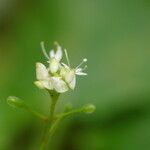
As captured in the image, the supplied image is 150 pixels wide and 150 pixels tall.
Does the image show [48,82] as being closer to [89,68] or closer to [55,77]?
[55,77]

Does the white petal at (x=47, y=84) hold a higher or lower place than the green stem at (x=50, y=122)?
higher

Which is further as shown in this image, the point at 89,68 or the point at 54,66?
the point at 89,68

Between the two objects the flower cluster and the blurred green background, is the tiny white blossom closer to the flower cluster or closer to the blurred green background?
the flower cluster

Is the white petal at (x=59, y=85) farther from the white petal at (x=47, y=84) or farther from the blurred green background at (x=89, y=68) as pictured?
the blurred green background at (x=89, y=68)

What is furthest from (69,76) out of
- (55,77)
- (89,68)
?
(89,68)

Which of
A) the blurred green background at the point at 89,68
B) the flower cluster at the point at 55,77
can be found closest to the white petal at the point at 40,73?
the flower cluster at the point at 55,77
